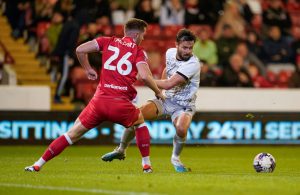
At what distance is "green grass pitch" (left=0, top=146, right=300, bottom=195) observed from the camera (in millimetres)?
9516

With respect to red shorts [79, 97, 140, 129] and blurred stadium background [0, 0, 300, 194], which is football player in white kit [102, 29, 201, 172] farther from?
blurred stadium background [0, 0, 300, 194]

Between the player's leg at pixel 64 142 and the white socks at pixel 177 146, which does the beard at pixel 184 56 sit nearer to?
the white socks at pixel 177 146

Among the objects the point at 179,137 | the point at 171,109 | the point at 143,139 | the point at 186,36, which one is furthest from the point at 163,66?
the point at 143,139

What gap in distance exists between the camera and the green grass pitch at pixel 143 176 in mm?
9516

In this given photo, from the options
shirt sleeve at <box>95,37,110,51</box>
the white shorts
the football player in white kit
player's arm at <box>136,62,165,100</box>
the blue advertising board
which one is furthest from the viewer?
the blue advertising board

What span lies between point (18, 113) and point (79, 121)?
773 cm

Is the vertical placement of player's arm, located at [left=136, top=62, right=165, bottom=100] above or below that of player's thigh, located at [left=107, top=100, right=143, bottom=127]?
above

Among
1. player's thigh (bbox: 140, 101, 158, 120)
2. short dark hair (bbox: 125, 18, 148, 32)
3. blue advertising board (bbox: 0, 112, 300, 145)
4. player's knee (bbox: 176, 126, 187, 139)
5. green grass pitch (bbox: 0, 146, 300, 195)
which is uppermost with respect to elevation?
short dark hair (bbox: 125, 18, 148, 32)

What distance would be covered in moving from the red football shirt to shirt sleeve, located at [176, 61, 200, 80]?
1079mm

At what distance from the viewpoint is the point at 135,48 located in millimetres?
11430

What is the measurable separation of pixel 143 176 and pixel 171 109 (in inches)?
80.6

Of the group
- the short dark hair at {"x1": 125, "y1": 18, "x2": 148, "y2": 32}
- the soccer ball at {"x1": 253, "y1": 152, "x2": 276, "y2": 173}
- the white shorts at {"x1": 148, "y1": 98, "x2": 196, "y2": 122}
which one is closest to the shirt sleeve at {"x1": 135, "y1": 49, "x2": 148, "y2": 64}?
the short dark hair at {"x1": 125, "y1": 18, "x2": 148, "y2": 32}

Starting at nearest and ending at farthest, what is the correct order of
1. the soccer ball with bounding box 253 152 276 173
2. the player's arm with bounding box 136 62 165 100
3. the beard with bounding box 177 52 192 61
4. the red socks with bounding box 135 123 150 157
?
1. the player's arm with bounding box 136 62 165 100
2. the red socks with bounding box 135 123 150 157
3. the soccer ball with bounding box 253 152 276 173
4. the beard with bounding box 177 52 192 61

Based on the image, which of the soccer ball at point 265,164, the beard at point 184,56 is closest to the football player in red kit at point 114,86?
the beard at point 184,56
